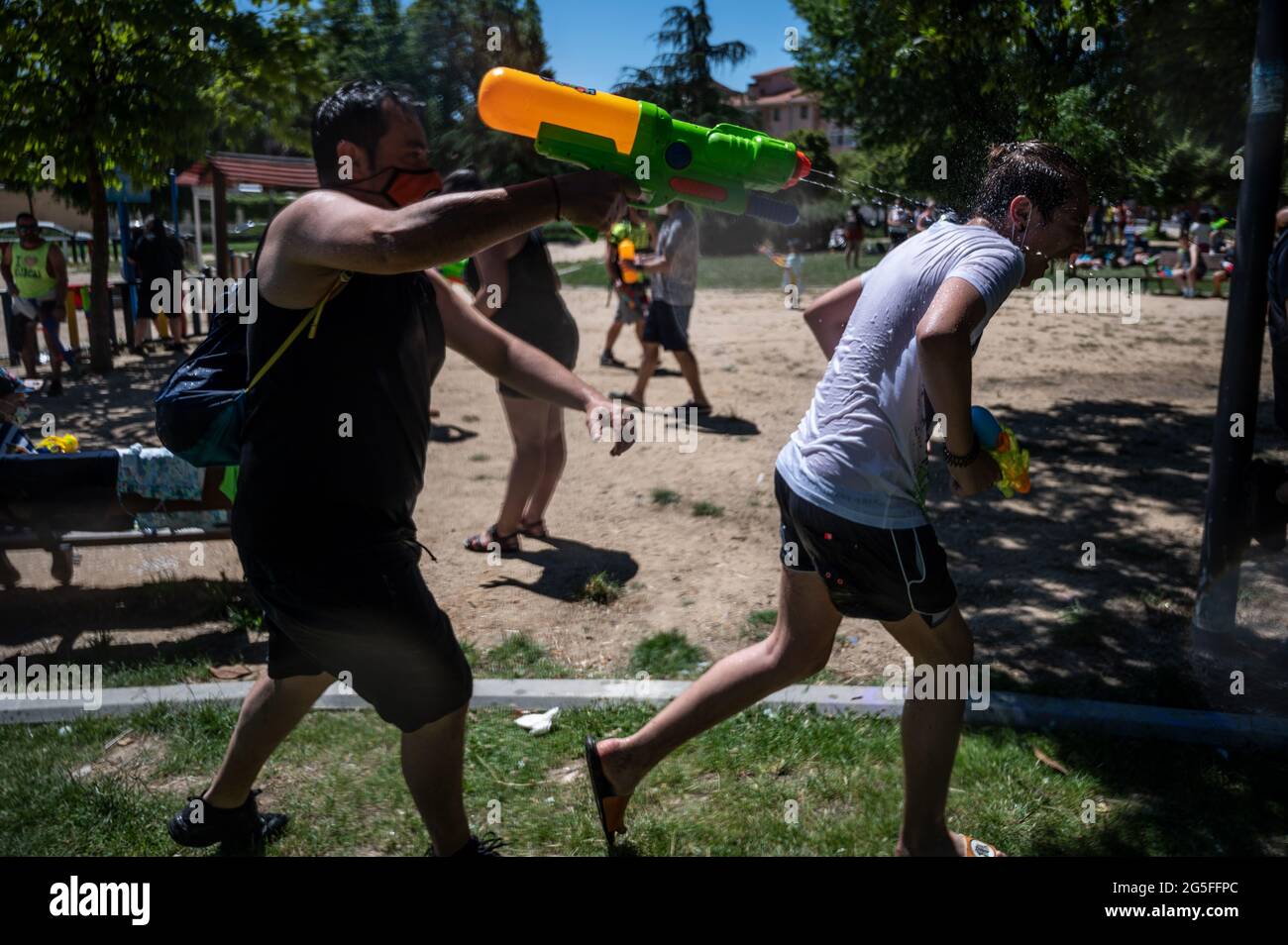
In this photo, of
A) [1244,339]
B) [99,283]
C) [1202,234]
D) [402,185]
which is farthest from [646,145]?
[1202,234]

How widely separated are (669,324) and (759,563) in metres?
3.74

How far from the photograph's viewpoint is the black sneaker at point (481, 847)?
2.71m

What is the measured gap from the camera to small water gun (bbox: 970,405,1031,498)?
2551 millimetres

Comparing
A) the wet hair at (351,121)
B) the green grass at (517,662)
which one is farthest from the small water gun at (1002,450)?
the green grass at (517,662)

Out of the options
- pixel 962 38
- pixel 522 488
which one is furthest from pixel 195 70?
pixel 962 38

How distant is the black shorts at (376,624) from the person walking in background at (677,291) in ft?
20.3

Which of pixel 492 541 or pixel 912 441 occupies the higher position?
pixel 912 441

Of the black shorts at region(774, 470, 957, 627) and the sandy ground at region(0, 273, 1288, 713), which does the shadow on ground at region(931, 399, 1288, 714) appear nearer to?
the sandy ground at region(0, 273, 1288, 713)

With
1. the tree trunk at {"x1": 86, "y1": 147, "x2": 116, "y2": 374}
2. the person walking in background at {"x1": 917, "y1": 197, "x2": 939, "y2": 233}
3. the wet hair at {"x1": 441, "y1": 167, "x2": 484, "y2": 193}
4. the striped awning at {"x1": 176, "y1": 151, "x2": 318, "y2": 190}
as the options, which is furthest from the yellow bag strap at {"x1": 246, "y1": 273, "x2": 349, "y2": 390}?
the striped awning at {"x1": 176, "y1": 151, "x2": 318, "y2": 190}

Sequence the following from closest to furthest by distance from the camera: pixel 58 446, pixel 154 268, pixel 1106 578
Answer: pixel 1106 578
pixel 58 446
pixel 154 268

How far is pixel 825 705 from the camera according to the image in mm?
3777

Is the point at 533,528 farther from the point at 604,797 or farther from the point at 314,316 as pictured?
the point at 314,316

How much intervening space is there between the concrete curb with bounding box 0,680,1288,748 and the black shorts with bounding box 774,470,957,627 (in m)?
1.26

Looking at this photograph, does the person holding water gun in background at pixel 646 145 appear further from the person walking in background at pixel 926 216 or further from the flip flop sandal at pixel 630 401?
the flip flop sandal at pixel 630 401
